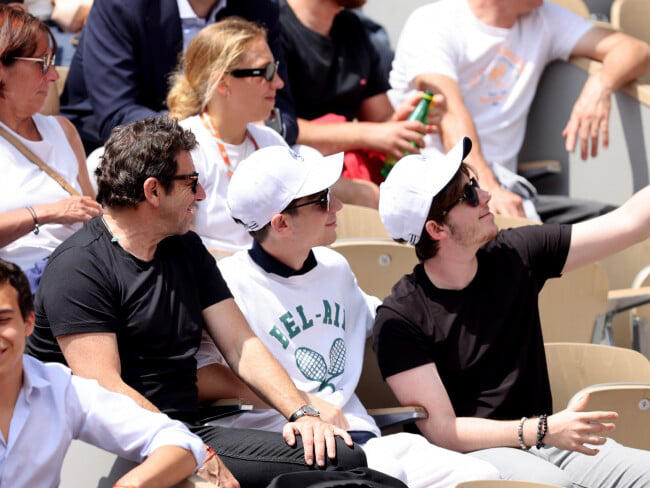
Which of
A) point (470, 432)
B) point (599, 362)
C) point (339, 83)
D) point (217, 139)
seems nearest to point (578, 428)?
point (470, 432)

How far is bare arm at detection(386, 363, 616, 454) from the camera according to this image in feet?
10.7

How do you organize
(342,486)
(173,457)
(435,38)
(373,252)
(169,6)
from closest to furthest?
(173,457) → (342,486) → (373,252) → (169,6) → (435,38)

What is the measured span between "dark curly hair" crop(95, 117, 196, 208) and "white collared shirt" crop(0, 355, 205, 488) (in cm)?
66

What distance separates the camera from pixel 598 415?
3.10m

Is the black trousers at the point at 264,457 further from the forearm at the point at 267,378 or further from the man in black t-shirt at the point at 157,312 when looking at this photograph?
the forearm at the point at 267,378

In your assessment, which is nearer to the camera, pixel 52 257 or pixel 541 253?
pixel 52 257

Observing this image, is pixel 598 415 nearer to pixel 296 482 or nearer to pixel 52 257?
pixel 296 482

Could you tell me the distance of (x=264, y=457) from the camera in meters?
2.99

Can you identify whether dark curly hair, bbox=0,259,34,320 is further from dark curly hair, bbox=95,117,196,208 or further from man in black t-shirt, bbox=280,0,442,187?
man in black t-shirt, bbox=280,0,442,187

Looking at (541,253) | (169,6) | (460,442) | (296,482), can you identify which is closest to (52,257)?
(296,482)

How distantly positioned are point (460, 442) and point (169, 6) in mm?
2256

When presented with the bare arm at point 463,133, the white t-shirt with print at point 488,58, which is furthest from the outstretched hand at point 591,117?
the bare arm at point 463,133

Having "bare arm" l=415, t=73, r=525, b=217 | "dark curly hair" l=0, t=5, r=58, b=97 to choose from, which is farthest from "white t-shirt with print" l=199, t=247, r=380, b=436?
"bare arm" l=415, t=73, r=525, b=217

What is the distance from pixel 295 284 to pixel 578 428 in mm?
890
